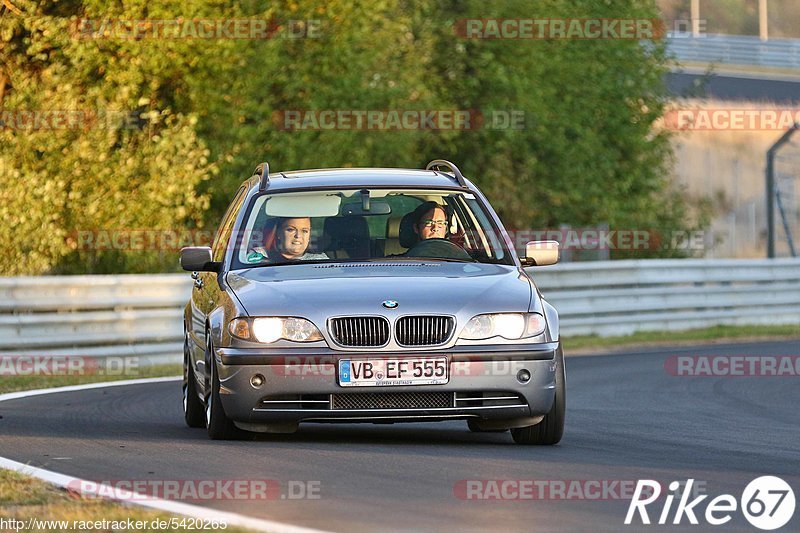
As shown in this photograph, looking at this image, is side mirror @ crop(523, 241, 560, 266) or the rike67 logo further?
side mirror @ crop(523, 241, 560, 266)

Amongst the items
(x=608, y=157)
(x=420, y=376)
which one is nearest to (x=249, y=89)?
(x=608, y=157)

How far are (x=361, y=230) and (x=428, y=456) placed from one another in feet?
6.29

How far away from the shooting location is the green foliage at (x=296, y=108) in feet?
75.1

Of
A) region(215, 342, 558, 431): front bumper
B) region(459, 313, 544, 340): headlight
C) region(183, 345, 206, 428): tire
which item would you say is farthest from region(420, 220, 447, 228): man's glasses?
region(183, 345, 206, 428): tire

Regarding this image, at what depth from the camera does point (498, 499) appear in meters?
7.57

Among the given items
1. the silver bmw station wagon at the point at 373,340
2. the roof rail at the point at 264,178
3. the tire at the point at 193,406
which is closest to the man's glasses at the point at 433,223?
the silver bmw station wagon at the point at 373,340

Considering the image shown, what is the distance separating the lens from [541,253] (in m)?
10.8

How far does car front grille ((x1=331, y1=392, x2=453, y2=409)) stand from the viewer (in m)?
9.47

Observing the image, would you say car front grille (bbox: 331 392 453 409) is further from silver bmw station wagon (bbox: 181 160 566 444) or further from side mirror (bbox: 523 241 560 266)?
side mirror (bbox: 523 241 560 266)

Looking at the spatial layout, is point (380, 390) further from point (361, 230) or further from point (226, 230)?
point (226, 230)

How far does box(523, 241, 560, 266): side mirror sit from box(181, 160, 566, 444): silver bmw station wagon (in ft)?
0.81

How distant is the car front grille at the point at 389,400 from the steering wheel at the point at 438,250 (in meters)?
1.30

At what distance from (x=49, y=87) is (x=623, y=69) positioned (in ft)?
34.7

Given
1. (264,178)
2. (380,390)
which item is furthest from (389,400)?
(264,178)
